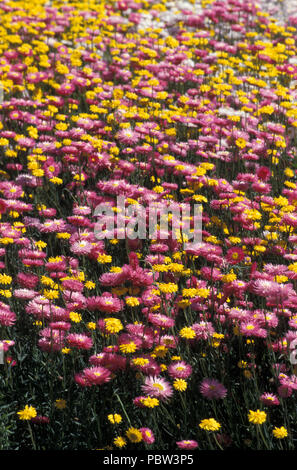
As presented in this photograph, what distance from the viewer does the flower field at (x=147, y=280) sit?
9.24ft

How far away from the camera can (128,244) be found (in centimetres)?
391

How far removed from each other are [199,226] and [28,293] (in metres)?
1.32

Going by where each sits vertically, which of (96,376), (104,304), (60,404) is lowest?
(60,404)

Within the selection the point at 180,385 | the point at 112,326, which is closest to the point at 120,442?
the point at 180,385

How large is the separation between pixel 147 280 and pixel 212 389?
626mm

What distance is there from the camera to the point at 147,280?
3094 millimetres

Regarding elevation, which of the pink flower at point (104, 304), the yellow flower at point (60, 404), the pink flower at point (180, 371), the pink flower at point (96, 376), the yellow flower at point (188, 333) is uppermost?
the pink flower at point (104, 304)

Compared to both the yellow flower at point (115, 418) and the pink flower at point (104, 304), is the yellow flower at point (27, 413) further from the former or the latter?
the pink flower at point (104, 304)

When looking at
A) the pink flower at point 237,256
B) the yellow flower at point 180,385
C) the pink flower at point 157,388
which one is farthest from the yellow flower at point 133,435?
the pink flower at point 237,256

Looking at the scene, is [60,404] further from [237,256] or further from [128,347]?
[237,256]

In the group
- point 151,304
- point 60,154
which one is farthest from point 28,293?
point 60,154

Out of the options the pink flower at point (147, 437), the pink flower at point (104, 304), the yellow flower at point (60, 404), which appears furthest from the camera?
the pink flower at point (104, 304)

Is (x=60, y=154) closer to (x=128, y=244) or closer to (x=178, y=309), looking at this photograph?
(x=128, y=244)

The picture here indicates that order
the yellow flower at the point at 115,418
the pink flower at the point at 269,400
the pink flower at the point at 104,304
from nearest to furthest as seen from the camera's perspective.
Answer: the yellow flower at the point at 115,418, the pink flower at the point at 269,400, the pink flower at the point at 104,304
